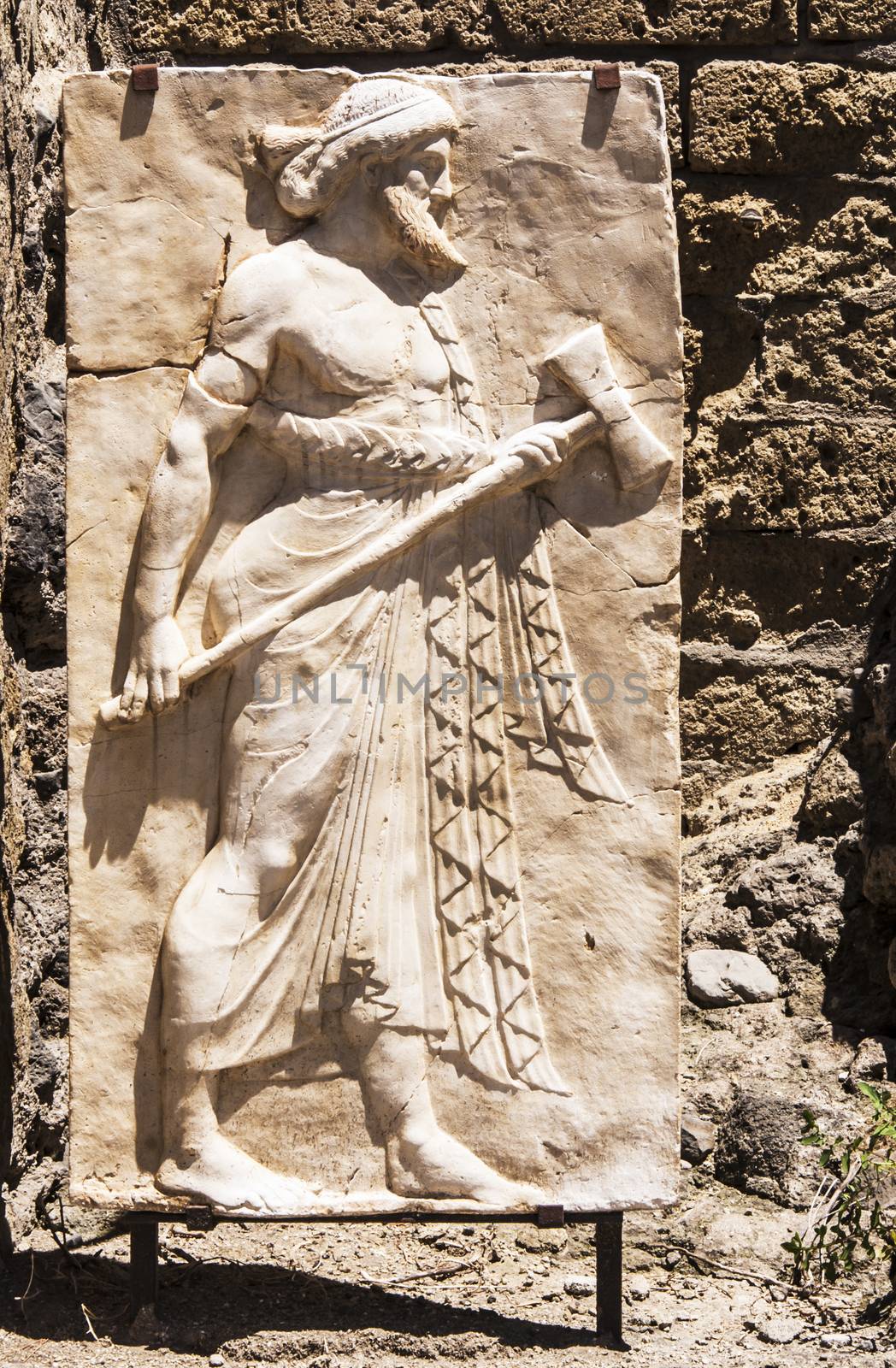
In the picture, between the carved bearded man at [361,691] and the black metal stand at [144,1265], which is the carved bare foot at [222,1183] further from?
the black metal stand at [144,1265]

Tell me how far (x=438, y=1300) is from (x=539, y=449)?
6.04 feet

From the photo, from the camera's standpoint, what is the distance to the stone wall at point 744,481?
4.41 metres

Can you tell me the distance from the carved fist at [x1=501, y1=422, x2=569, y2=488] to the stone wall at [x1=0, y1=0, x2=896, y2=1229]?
1.26 metres

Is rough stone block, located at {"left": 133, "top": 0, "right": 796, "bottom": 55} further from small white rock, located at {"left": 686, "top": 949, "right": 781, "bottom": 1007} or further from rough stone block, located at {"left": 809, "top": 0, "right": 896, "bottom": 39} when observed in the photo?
small white rock, located at {"left": 686, "top": 949, "right": 781, "bottom": 1007}

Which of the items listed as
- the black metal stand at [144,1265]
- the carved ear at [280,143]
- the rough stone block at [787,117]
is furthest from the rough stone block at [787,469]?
the black metal stand at [144,1265]

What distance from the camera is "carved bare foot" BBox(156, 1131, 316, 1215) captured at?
3.71 meters

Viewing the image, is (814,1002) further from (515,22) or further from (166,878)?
(515,22)

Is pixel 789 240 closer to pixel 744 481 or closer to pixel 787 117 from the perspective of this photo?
pixel 787 117

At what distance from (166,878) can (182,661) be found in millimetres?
448

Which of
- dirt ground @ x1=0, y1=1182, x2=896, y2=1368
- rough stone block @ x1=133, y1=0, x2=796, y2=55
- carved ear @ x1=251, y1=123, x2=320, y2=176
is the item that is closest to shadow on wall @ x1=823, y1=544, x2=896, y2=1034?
dirt ground @ x1=0, y1=1182, x2=896, y2=1368

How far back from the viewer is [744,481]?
483 centimetres

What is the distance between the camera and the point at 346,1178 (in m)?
3.77

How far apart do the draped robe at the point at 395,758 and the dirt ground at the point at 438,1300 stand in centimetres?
57

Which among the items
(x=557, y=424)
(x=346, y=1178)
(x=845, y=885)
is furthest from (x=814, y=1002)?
(x=557, y=424)
